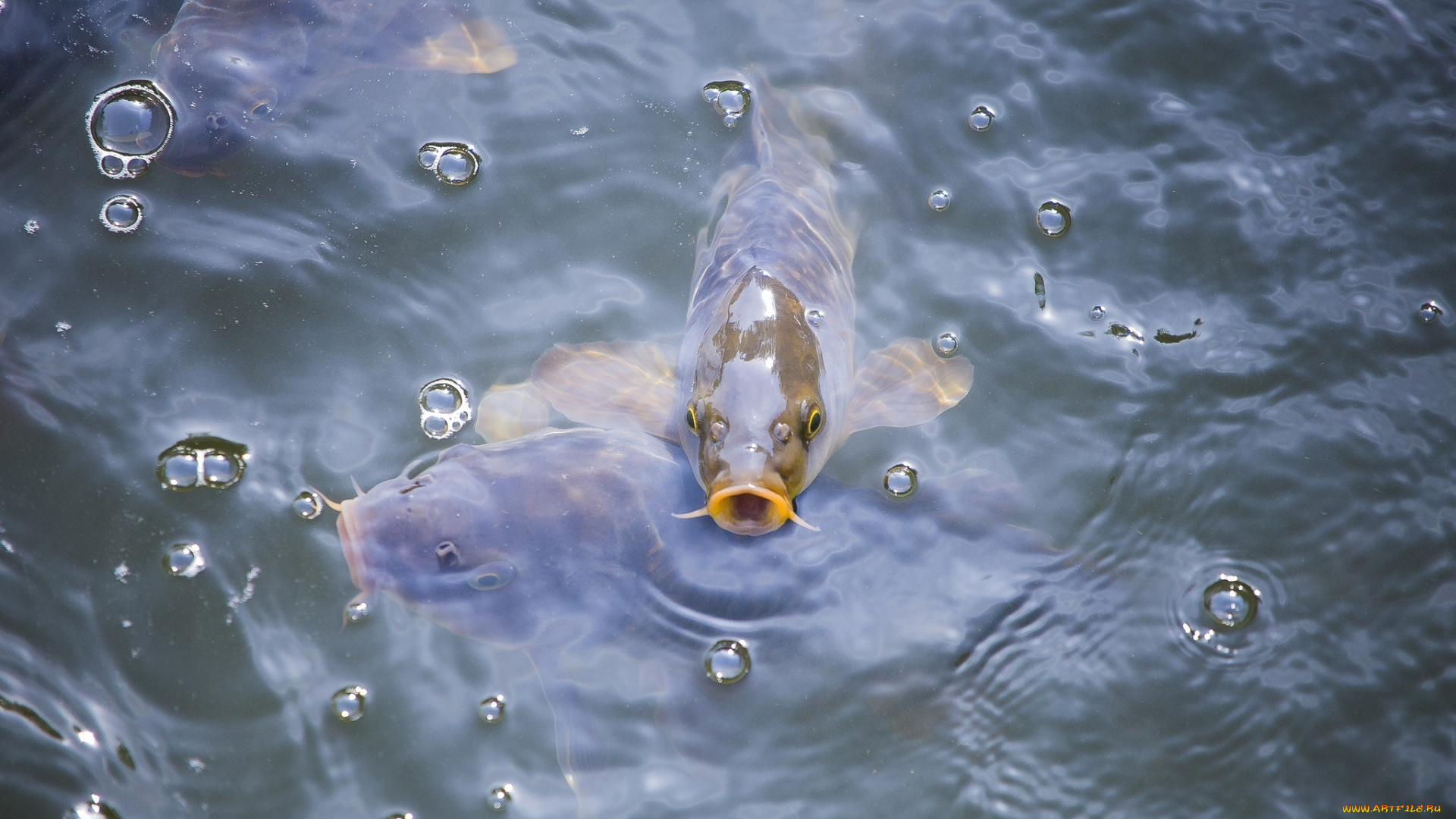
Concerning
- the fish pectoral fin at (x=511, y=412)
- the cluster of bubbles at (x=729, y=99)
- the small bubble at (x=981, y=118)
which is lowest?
the fish pectoral fin at (x=511, y=412)

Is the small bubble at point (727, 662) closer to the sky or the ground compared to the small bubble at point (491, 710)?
closer to the sky

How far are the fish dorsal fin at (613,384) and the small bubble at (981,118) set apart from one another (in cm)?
166

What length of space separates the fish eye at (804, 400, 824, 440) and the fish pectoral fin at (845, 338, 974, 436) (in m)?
0.33

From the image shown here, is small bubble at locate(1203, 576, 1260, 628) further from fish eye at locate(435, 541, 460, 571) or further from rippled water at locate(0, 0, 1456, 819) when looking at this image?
fish eye at locate(435, 541, 460, 571)

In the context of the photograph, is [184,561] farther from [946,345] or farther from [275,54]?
[946,345]

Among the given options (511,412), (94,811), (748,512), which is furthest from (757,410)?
(94,811)

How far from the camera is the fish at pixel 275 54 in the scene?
12.6 ft

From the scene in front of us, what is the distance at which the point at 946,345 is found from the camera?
3.65m

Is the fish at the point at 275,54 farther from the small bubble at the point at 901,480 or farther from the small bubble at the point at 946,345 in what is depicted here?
the small bubble at the point at 901,480

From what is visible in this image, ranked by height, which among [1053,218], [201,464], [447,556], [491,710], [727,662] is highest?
[1053,218]

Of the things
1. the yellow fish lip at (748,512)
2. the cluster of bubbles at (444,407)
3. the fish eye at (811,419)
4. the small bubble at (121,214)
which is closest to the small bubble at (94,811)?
the cluster of bubbles at (444,407)

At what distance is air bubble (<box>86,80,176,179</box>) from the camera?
378 cm

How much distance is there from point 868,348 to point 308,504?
79.7 inches

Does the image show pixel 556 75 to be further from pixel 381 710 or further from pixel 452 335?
pixel 381 710
